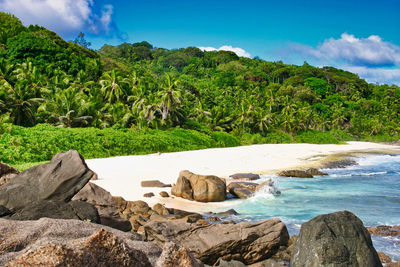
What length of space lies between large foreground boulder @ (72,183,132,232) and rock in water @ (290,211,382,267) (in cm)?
359

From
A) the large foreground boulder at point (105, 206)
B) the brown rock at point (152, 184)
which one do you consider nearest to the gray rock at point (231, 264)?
the large foreground boulder at point (105, 206)

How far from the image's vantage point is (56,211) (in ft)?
17.4

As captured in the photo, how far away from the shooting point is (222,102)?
71812 millimetres

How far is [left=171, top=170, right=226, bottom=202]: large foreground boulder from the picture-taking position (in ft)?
42.8

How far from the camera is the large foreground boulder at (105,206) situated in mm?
7168

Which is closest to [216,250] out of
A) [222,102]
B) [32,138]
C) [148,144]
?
[32,138]

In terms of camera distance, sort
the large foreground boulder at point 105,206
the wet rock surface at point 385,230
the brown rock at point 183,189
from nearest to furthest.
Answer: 1. the large foreground boulder at point 105,206
2. the wet rock surface at point 385,230
3. the brown rock at point 183,189

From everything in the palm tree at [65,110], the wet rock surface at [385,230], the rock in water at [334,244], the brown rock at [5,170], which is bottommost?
the wet rock surface at [385,230]

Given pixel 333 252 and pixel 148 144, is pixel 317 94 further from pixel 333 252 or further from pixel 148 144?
pixel 333 252

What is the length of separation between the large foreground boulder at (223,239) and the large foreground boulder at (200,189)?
17.1ft

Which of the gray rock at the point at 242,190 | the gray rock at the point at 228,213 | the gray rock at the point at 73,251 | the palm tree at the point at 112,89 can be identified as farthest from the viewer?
the palm tree at the point at 112,89

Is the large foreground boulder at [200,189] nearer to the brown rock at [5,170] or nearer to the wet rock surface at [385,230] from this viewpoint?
the wet rock surface at [385,230]

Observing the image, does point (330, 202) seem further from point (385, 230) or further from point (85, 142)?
point (85, 142)

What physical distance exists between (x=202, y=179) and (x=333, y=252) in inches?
328
